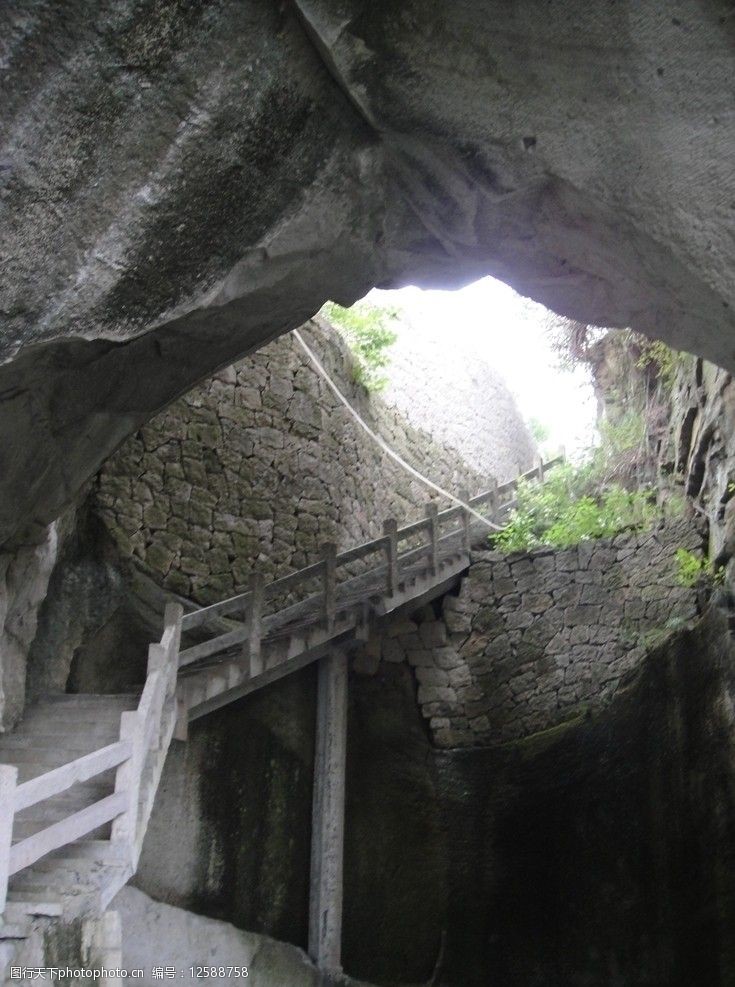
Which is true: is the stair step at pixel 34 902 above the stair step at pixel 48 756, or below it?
below

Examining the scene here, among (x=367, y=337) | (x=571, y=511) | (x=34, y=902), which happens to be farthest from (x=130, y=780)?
(x=367, y=337)

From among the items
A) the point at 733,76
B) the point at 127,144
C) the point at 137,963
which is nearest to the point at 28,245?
the point at 127,144

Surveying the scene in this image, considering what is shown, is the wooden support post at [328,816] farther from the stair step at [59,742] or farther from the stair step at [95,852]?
the stair step at [95,852]

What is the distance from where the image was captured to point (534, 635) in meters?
12.6

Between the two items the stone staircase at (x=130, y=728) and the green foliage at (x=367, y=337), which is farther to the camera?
the green foliage at (x=367, y=337)

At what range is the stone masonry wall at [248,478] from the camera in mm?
10031

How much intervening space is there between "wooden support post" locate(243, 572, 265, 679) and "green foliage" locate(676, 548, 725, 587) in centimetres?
497

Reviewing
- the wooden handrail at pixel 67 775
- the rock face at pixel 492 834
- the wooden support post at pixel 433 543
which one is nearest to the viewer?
the wooden handrail at pixel 67 775

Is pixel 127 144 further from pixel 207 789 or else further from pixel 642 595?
pixel 642 595

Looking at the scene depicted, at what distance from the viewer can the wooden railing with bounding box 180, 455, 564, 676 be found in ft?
29.1

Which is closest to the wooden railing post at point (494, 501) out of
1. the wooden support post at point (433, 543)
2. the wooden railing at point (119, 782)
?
the wooden support post at point (433, 543)

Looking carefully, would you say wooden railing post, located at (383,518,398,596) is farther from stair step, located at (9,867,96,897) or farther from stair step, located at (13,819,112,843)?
stair step, located at (9,867,96,897)

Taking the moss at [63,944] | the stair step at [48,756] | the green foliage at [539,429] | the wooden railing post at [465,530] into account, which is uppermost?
the green foliage at [539,429]

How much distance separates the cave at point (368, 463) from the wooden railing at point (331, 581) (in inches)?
3.9
